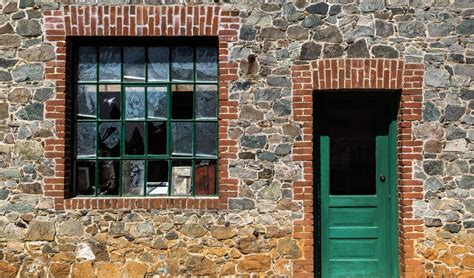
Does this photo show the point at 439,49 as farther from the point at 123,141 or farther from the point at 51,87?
the point at 51,87

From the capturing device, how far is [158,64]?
693cm

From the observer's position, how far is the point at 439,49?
6.67 metres

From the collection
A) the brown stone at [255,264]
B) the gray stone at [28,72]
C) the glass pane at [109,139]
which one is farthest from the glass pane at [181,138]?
the gray stone at [28,72]

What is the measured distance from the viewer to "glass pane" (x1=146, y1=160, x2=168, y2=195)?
6879 mm

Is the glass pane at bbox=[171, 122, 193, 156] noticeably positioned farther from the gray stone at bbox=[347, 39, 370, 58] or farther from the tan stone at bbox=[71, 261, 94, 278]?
the gray stone at bbox=[347, 39, 370, 58]

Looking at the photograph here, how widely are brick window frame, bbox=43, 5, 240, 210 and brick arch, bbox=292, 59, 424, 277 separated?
891 millimetres

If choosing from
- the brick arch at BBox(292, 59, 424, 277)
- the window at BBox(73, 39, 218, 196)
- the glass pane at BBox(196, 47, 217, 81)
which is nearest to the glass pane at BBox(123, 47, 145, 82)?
the window at BBox(73, 39, 218, 196)

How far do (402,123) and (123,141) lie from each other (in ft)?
12.2

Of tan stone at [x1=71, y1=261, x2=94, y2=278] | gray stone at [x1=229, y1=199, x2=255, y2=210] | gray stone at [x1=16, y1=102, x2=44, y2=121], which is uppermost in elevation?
gray stone at [x1=16, y1=102, x2=44, y2=121]

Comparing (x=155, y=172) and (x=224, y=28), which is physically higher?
(x=224, y=28)

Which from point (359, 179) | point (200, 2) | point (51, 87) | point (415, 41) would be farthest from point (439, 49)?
point (51, 87)

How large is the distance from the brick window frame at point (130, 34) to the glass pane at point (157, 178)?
0.22 metres

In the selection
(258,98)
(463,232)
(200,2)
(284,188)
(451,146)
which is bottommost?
(463,232)

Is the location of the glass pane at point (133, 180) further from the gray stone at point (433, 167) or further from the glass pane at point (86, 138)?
the gray stone at point (433, 167)
